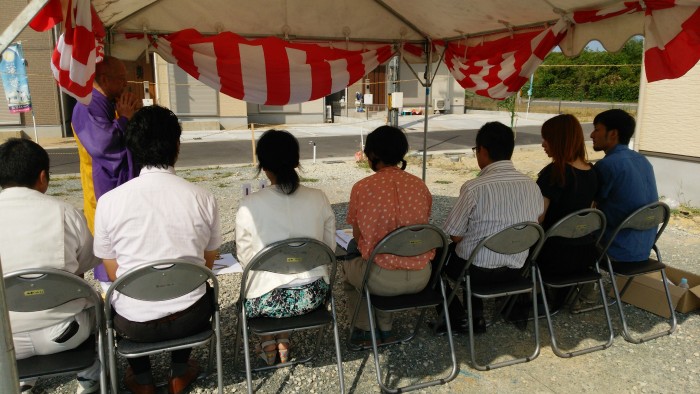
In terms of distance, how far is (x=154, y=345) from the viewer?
1.94 metres

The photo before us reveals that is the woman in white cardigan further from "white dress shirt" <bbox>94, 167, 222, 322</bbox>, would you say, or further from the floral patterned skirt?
"white dress shirt" <bbox>94, 167, 222, 322</bbox>

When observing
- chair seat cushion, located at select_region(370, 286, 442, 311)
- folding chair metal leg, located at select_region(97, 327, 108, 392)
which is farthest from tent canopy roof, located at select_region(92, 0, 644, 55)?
folding chair metal leg, located at select_region(97, 327, 108, 392)

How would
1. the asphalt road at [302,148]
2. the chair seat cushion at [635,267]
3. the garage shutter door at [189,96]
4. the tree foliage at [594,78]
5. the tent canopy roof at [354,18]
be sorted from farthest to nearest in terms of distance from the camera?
the tree foliage at [594,78], the garage shutter door at [189,96], the asphalt road at [302,148], the tent canopy roof at [354,18], the chair seat cushion at [635,267]

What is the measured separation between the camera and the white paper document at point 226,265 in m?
3.61

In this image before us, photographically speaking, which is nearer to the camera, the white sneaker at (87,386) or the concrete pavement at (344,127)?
the white sneaker at (87,386)

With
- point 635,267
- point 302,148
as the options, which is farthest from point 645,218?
point 302,148

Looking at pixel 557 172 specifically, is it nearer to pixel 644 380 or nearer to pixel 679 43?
pixel 679 43

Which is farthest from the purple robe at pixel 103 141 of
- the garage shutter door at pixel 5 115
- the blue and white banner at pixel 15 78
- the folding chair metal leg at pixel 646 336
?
the garage shutter door at pixel 5 115

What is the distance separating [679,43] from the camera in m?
2.56

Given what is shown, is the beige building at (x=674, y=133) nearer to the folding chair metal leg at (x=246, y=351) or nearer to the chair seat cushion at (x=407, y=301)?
the chair seat cushion at (x=407, y=301)

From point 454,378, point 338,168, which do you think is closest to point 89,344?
point 454,378

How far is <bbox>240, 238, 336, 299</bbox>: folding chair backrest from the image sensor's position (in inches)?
80.9

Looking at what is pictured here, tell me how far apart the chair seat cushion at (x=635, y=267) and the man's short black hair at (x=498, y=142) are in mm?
1052

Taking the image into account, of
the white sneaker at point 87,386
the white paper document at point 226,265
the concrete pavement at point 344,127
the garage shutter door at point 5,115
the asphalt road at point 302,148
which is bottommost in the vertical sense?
the white sneaker at point 87,386
